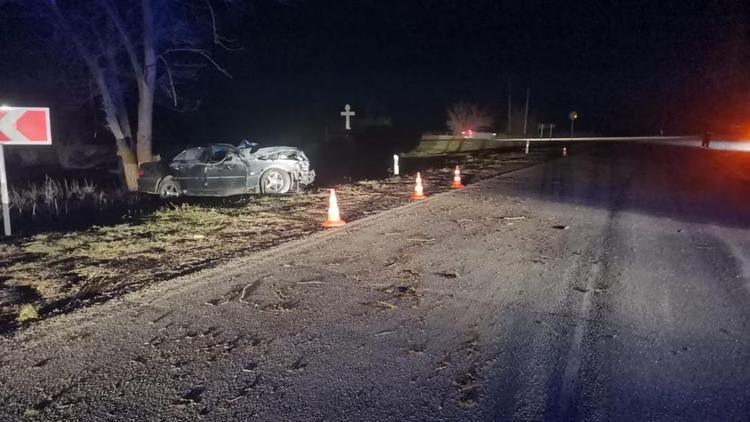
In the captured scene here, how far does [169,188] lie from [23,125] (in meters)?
6.39

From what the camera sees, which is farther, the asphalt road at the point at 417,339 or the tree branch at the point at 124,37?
the tree branch at the point at 124,37

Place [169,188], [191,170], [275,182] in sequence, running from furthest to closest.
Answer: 1. [275,182]
2. [169,188]
3. [191,170]

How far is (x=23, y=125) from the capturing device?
862cm

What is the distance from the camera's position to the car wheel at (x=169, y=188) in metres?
14.9

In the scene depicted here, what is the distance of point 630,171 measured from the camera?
2178 cm

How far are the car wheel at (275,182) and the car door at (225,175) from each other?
0.56 meters

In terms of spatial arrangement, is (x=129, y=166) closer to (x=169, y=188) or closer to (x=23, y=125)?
(x=169, y=188)

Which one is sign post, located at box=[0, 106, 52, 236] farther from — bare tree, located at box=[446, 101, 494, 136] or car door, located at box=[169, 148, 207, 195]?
bare tree, located at box=[446, 101, 494, 136]

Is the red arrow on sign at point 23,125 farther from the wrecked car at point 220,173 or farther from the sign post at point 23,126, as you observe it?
the wrecked car at point 220,173

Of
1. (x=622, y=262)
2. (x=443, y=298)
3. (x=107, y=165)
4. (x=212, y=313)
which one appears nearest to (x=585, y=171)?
(x=622, y=262)

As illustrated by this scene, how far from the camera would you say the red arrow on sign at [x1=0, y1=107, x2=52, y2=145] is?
8.47 m

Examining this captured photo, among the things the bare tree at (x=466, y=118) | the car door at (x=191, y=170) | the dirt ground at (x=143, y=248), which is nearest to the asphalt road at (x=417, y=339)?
the dirt ground at (x=143, y=248)

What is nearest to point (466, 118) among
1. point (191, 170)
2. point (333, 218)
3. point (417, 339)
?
point (191, 170)

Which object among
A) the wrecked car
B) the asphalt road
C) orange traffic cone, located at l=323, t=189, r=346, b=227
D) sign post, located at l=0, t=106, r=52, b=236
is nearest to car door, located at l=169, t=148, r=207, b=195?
the wrecked car
